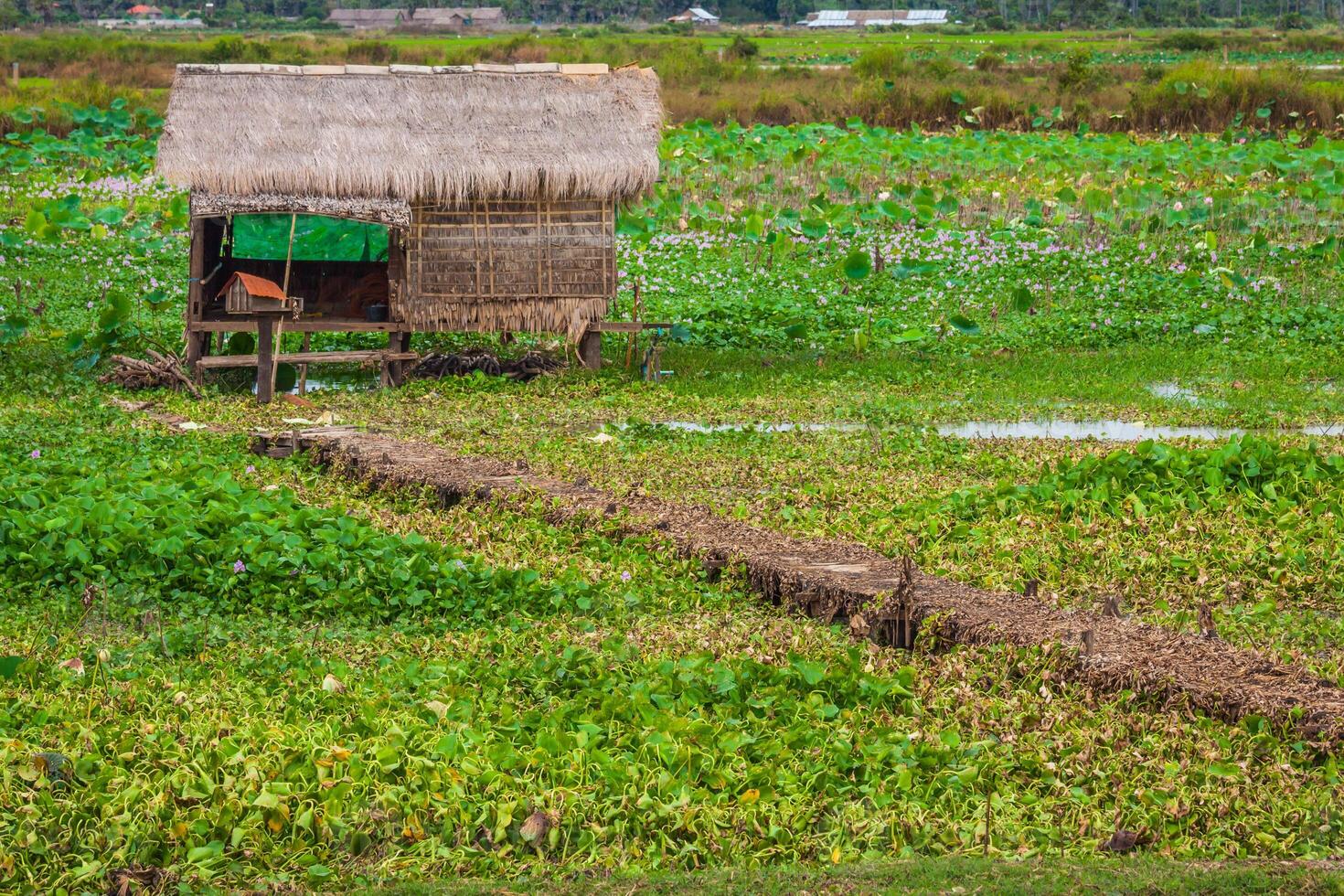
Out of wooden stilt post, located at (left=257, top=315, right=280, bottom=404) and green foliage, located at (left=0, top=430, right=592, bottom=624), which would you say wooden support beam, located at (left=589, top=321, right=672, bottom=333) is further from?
green foliage, located at (left=0, top=430, right=592, bottom=624)

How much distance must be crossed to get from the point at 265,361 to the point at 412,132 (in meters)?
2.56

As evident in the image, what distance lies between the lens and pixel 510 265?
1481 centimetres

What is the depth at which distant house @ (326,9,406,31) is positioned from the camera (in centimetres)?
6222

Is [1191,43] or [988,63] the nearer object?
[988,63]

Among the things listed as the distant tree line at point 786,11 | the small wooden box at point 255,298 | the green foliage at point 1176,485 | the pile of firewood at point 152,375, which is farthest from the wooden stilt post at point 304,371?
the distant tree line at point 786,11

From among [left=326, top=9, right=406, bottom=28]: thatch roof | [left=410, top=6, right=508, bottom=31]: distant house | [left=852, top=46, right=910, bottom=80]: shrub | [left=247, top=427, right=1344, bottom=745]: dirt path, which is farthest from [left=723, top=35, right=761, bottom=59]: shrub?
[left=247, top=427, right=1344, bottom=745]: dirt path

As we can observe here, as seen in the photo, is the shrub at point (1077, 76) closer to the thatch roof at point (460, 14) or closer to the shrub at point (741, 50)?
the shrub at point (741, 50)

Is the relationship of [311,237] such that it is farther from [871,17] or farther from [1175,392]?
[871,17]

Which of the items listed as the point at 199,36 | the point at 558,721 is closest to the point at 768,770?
the point at 558,721

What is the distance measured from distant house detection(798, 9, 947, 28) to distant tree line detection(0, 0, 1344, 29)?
1189 mm

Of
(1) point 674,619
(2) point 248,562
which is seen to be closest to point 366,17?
(2) point 248,562

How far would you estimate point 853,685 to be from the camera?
238 inches

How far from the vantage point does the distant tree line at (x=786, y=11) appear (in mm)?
61906

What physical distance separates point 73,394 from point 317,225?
16.5ft
